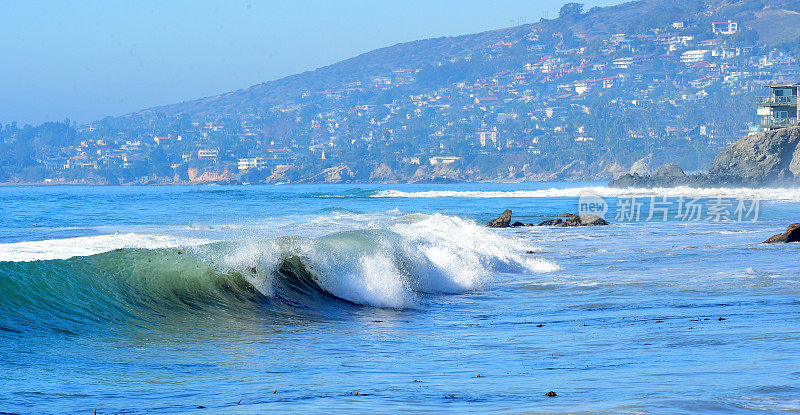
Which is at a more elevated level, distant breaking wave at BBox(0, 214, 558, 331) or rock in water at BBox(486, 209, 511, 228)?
distant breaking wave at BBox(0, 214, 558, 331)

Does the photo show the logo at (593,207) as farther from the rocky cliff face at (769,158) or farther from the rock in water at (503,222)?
the rocky cliff face at (769,158)

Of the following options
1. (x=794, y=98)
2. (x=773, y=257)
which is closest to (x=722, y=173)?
(x=794, y=98)

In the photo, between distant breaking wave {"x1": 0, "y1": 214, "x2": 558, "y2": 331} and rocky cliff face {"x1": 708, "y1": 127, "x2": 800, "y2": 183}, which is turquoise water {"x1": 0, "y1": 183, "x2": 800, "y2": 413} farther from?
rocky cliff face {"x1": 708, "y1": 127, "x2": 800, "y2": 183}

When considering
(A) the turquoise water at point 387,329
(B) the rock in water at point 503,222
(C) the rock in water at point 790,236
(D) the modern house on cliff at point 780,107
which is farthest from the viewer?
(D) the modern house on cliff at point 780,107

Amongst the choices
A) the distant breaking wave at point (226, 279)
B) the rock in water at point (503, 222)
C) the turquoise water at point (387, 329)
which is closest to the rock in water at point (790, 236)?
the turquoise water at point (387, 329)

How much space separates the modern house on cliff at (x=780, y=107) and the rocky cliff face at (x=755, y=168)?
4.14 m

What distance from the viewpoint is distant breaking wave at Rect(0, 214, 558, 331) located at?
12234 mm

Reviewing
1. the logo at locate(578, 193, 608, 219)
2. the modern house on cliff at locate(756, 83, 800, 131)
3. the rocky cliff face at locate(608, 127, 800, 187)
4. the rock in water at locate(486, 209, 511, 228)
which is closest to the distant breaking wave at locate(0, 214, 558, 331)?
the rock in water at locate(486, 209, 511, 228)

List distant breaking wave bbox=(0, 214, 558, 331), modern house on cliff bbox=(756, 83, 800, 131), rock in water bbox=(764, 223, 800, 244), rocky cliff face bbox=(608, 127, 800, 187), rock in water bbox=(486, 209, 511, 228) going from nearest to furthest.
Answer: distant breaking wave bbox=(0, 214, 558, 331) → rock in water bbox=(764, 223, 800, 244) → rock in water bbox=(486, 209, 511, 228) → rocky cliff face bbox=(608, 127, 800, 187) → modern house on cliff bbox=(756, 83, 800, 131)

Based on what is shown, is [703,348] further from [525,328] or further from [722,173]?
[722,173]

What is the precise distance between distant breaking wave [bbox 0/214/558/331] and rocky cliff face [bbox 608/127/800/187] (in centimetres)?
9737

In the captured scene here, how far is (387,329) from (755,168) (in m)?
109

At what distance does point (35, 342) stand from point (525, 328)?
587 cm

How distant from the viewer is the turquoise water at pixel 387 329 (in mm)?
7230
